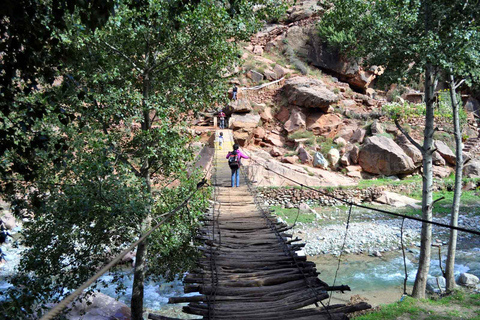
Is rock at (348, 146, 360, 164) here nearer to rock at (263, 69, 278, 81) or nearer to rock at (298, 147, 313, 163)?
rock at (298, 147, 313, 163)

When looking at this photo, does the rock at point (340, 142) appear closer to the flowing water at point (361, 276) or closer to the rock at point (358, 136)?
the rock at point (358, 136)

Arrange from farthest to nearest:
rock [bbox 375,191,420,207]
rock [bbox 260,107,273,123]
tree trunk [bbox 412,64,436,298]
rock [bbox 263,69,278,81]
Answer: rock [bbox 263,69,278,81], rock [bbox 260,107,273,123], rock [bbox 375,191,420,207], tree trunk [bbox 412,64,436,298]

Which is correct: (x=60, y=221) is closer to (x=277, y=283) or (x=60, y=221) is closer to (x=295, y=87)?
(x=277, y=283)

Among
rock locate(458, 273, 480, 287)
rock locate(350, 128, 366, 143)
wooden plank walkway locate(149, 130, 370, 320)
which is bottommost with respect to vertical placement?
rock locate(458, 273, 480, 287)

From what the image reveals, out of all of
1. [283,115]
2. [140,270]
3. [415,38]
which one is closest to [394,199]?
[283,115]

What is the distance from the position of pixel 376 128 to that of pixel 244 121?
319 inches

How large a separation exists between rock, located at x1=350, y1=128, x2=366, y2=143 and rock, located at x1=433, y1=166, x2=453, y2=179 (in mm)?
4293

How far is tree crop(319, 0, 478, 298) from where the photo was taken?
22.0 feet

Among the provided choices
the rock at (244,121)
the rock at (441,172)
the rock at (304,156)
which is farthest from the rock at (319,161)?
the rock at (441,172)

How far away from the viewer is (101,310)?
7.27 meters

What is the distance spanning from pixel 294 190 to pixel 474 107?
18.0 metres

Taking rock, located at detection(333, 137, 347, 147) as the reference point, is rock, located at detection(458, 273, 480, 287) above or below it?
below

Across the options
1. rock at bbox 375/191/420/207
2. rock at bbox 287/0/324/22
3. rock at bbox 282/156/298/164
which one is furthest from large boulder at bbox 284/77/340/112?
rock at bbox 287/0/324/22

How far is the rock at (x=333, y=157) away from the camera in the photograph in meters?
19.5
